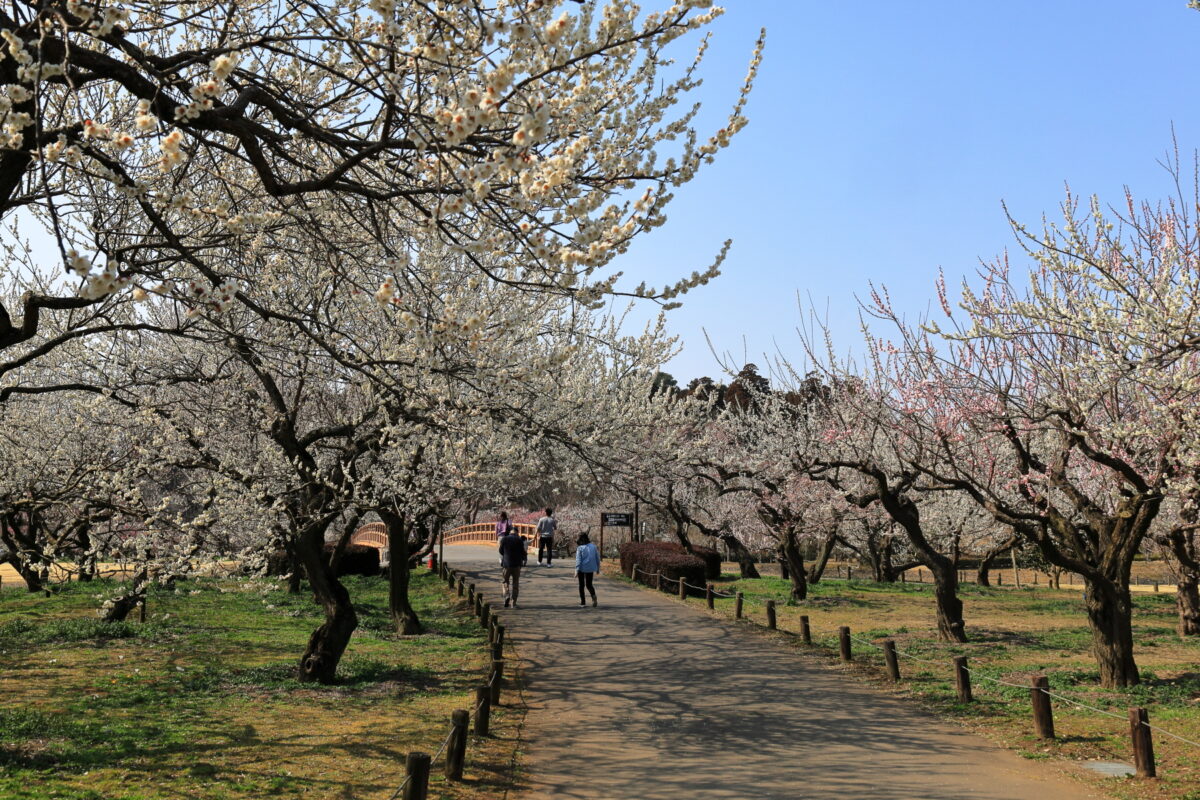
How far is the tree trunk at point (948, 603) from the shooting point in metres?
15.1

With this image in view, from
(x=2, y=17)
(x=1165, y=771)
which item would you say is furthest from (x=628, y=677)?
(x=2, y=17)

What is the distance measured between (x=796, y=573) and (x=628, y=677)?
35.0ft

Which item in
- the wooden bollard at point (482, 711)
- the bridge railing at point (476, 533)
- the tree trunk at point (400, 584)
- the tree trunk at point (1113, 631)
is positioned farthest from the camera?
the bridge railing at point (476, 533)

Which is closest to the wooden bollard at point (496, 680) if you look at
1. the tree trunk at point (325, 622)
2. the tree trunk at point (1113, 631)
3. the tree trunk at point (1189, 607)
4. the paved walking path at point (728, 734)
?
the paved walking path at point (728, 734)

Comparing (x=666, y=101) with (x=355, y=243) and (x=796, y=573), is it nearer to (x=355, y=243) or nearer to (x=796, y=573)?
(x=355, y=243)

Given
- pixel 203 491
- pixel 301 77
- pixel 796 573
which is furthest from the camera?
pixel 796 573

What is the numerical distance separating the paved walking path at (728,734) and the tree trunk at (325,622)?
8.64 feet

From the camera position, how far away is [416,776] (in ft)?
19.6

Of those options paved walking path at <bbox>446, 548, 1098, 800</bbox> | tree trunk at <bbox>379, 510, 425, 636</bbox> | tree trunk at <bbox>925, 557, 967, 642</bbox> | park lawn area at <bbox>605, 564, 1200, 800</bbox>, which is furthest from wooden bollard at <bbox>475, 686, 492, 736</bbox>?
tree trunk at <bbox>925, 557, 967, 642</bbox>

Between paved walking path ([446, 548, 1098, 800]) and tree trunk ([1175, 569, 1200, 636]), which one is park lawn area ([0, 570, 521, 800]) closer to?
paved walking path ([446, 548, 1098, 800])

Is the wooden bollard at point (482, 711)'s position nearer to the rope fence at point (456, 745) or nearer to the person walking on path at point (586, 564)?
the rope fence at point (456, 745)

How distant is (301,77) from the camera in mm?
8383

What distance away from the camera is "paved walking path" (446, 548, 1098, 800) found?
7254 millimetres

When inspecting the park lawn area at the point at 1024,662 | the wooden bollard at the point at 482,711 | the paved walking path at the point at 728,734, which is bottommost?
the park lawn area at the point at 1024,662
